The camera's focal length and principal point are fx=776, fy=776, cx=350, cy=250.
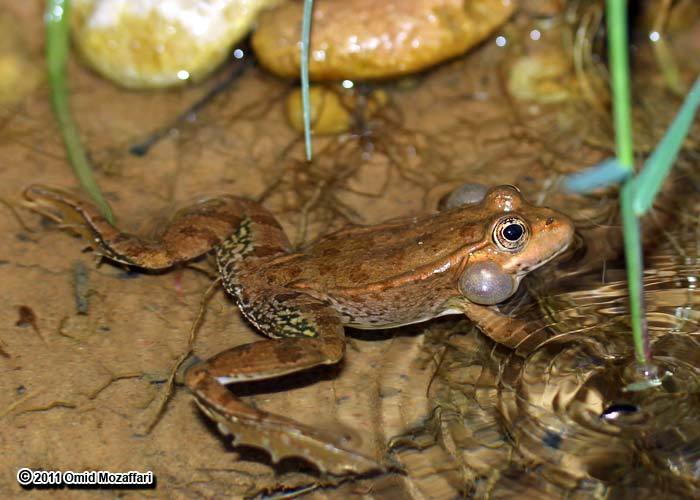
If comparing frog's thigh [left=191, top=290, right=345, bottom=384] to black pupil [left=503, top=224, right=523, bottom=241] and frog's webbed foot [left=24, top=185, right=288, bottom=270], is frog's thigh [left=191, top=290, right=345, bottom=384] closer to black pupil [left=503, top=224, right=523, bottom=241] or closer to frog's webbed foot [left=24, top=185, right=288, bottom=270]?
frog's webbed foot [left=24, top=185, right=288, bottom=270]

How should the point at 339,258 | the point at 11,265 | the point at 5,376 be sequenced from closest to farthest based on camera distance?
the point at 5,376
the point at 339,258
the point at 11,265

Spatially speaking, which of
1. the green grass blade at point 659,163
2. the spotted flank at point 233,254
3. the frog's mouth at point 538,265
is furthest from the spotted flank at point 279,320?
the green grass blade at point 659,163

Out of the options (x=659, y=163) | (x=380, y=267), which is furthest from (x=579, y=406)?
(x=659, y=163)

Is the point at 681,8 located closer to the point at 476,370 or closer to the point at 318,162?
the point at 318,162

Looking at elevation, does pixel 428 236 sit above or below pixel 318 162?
below

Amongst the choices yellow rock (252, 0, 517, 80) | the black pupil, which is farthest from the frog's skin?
yellow rock (252, 0, 517, 80)

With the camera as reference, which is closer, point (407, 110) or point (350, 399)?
point (350, 399)

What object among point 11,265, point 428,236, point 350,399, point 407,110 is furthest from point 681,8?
point 11,265
